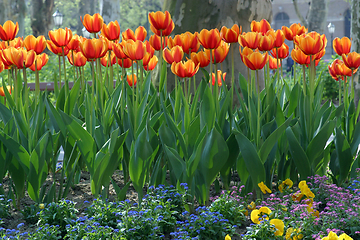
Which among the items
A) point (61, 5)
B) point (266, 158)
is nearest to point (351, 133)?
point (266, 158)

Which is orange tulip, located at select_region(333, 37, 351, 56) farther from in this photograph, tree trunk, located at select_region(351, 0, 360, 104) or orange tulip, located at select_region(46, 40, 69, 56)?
tree trunk, located at select_region(351, 0, 360, 104)

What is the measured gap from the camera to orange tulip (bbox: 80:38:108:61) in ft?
6.89

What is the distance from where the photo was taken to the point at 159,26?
2.32 meters

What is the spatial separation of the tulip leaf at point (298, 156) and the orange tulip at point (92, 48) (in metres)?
1.15

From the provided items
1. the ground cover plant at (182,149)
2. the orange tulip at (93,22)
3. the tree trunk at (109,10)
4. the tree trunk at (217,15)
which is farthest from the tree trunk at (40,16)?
the orange tulip at (93,22)

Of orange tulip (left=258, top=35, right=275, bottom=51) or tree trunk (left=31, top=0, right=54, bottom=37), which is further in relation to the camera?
tree trunk (left=31, top=0, right=54, bottom=37)

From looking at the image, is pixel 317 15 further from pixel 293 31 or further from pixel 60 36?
pixel 60 36

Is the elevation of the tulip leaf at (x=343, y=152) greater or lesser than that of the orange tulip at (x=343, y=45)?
lesser

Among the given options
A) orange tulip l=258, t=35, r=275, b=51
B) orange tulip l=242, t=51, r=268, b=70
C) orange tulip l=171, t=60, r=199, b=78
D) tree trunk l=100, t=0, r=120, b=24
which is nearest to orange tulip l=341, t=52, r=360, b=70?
orange tulip l=258, t=35, r=275, b=51

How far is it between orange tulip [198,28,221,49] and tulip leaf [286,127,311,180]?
0.64 m

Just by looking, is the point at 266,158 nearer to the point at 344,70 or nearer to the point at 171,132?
the point at 171,132

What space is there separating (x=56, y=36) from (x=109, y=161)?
0.82 metres

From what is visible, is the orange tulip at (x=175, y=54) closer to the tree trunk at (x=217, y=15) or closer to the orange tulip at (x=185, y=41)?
the orange tulip at (x=185, y=41)

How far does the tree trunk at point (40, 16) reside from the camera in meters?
14.9
